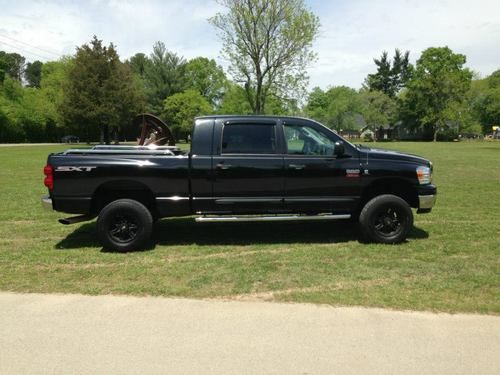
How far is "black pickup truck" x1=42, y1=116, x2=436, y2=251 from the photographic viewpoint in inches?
240

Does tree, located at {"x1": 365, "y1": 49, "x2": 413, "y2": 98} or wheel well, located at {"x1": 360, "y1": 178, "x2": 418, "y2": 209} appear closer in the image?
wheel well, located at {"x1": 360, "y1": 178, "x2": 418, "y2": 209}

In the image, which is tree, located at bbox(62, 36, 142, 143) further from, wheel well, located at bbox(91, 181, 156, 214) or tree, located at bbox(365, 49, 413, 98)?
tree, located at bbox(365, 49, 413, 98)

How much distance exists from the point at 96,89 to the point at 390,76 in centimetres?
6727

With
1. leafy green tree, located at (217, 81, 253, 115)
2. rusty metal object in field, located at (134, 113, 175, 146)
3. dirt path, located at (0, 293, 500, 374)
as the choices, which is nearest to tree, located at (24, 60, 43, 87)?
leafy green tree, located at (217, 81, 253, 115)

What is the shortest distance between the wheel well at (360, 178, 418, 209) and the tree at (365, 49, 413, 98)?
90.5m

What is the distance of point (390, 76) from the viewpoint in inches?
3632

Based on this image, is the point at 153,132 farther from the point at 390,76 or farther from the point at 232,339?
the point at 390,76

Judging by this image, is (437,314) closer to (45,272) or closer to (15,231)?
(45,272)

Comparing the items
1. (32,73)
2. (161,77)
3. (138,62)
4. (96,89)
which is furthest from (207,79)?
(32,73)

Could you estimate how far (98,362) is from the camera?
10.6 ft

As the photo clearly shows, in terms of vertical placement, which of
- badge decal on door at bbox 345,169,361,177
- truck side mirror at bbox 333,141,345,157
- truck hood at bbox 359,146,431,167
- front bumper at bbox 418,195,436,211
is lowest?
front bumper at bbox 418,195,436,211

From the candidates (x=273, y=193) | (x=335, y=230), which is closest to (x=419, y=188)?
(x=335, y=230)

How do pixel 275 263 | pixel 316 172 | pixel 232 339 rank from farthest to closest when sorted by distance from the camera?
pixel 316 172 → pixel 275 263 → pixel 232 339

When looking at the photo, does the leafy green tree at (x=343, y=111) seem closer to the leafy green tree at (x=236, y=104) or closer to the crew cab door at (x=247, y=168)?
the leafy green tree at (x=236, y=104)
